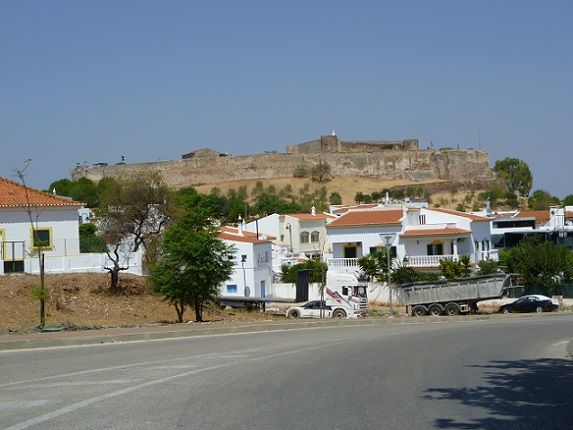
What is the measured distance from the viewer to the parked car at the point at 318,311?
142 ft

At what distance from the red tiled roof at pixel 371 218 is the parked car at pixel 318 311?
1961 cm

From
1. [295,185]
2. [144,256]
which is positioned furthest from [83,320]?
[295,185]

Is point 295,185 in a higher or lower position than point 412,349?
higher

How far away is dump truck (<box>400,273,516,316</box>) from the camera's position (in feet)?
143

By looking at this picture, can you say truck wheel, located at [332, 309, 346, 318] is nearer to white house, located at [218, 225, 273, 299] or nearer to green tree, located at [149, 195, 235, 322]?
green tree, located at [149, 195, 235, 322]

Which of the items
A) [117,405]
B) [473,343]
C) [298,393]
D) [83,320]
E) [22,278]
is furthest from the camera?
[22,278]

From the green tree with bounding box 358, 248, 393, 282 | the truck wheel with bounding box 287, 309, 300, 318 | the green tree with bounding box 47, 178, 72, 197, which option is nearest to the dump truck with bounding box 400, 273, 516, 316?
the truck wheel with bounding box 287, 309, 300, 318

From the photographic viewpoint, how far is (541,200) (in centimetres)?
12388

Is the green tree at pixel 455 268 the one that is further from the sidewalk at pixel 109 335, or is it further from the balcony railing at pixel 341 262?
the sidewalk at pixel 109 335

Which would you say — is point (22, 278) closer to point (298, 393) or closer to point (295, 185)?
point (298, 393)

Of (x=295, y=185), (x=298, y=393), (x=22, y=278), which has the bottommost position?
(x=298, y=393)

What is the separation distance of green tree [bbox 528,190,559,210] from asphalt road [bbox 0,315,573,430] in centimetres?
9986

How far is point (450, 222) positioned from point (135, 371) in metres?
53.1

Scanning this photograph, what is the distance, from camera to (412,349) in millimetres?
18125
